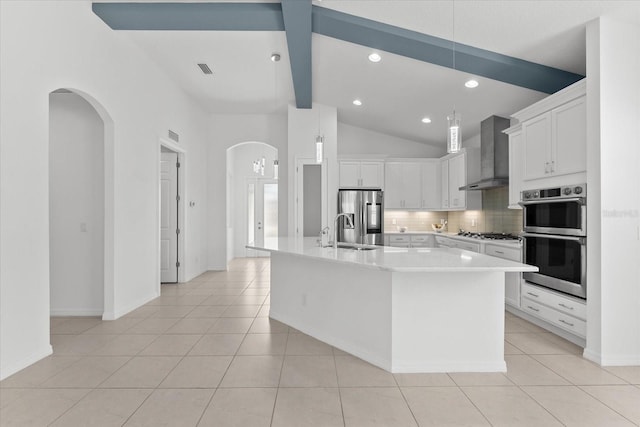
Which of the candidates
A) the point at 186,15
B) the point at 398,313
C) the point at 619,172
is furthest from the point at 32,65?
the point at 619,172

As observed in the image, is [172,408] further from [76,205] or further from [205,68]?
[205,68]

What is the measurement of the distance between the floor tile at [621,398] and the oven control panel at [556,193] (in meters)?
1.49

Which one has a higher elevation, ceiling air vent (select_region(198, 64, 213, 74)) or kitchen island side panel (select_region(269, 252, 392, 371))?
ceiling air vent (select_region(198, 64, 213, 74))

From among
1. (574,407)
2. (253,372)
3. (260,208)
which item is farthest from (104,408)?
(260,208)

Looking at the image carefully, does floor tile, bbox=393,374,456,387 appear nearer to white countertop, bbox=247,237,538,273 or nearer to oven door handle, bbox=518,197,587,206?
white countertop, bbox=247,237,538,273

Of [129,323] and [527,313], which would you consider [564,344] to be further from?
[129,323]

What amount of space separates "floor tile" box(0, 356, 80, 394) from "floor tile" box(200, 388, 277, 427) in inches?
52.8

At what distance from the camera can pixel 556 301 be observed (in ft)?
11.1

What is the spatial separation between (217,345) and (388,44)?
3616mm

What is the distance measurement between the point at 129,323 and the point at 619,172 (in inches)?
190

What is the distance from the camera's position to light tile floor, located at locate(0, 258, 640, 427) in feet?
6.86

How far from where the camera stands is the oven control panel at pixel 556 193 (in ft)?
10.1

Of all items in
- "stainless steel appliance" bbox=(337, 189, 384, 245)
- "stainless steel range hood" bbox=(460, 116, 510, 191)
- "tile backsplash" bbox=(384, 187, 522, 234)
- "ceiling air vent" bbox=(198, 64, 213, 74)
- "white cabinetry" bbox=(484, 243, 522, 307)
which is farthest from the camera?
"stainless steel appliance" bbox=(337, 189, 384, 245)

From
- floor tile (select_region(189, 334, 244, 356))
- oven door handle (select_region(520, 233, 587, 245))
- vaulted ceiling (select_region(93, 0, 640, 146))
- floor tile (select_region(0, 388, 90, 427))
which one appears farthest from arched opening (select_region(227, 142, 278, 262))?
floor tile (select_region(0, 388, 90, 427))
